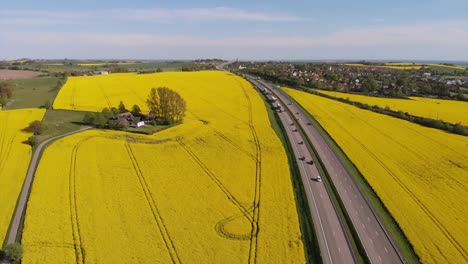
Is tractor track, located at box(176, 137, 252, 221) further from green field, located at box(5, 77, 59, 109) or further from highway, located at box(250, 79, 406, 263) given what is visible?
green field, located at box(5, 77, 59, 109)

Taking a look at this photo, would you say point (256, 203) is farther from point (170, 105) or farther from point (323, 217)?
point (170, 105)

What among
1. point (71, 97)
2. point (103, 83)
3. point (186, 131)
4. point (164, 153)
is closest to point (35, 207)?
point (164, 153)

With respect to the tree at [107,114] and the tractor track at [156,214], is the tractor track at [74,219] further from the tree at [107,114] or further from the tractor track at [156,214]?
the tree at [107,114]

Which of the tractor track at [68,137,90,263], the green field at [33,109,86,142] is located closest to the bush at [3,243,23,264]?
the tractor track at [68,137,90,263]

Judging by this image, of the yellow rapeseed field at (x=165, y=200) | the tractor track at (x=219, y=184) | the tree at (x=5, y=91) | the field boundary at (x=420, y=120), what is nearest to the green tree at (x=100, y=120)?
the yellow rapeseed field at (x=165, y=200)

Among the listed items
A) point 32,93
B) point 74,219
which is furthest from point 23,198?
point 32,93

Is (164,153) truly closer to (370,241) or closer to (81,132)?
(81,132)
